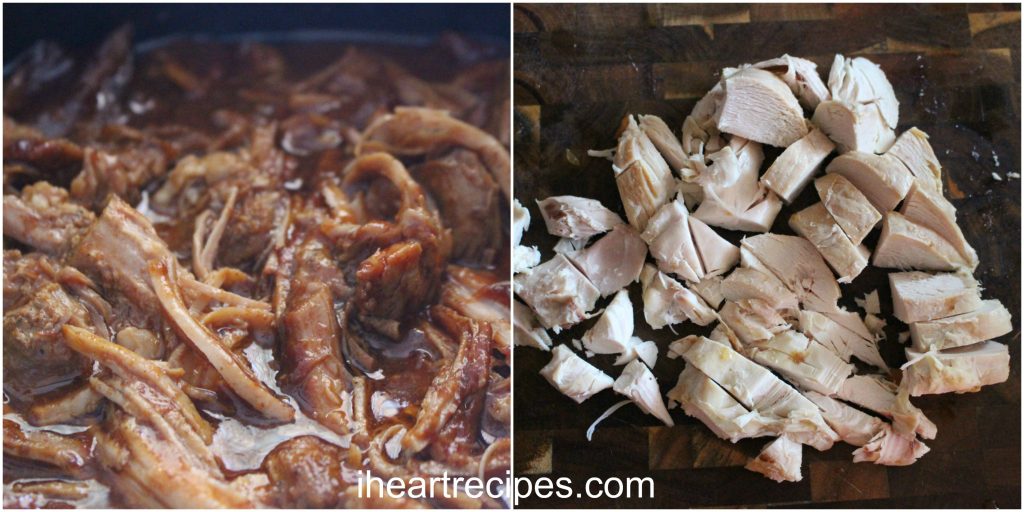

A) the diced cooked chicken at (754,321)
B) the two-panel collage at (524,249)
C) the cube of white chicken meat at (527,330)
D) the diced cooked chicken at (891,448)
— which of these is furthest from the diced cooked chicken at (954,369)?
the cube of white chicken meat at (527,330)

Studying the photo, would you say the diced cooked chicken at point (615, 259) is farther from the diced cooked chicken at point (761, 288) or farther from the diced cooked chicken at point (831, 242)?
the diced cooked chicken at point (831, 242)

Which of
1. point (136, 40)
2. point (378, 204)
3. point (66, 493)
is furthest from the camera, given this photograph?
point (136, 40)

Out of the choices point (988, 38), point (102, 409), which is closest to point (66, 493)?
point (102, 409)

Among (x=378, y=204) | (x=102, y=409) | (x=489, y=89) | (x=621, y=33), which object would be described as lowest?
(x=102, y=409)

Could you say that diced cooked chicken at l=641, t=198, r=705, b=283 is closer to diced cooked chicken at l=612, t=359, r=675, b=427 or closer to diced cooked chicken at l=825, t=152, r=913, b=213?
diced cooked chicken at l=612, t=359, r=675, b=427

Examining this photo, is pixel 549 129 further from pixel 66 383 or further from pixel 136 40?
pixel 66 383

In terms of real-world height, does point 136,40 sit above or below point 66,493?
above
